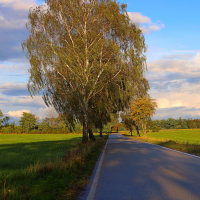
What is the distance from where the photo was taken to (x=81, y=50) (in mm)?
19031

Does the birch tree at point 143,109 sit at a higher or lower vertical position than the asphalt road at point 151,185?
higher

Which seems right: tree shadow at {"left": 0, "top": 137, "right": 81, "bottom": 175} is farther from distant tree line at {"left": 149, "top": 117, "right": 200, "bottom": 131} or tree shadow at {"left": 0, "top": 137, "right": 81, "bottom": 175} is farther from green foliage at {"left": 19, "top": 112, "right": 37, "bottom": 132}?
distant tree line at {"left": 149, "top": 117, "right": 200, "bottom": 131}

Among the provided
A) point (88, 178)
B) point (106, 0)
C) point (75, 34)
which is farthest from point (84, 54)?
point (88, 178)

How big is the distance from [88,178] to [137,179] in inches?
64.2

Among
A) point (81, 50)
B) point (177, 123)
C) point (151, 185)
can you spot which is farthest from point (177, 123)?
point (151, 185)

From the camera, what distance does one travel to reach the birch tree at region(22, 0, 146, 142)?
17.9 metres

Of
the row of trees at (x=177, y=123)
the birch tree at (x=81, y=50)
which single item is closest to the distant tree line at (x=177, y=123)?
the row of trees at (x=177, y=123)

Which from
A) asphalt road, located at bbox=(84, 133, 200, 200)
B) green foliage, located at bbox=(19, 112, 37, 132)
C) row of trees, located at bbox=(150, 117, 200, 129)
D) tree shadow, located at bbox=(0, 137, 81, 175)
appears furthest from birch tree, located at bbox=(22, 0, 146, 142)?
row of trees, located at bbox=(150, 117, 200, 129)

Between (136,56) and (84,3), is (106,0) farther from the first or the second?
(136,56)

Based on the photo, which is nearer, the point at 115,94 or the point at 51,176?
the point at 51,176

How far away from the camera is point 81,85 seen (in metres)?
18.2

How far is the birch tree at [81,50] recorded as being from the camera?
17.9 metres

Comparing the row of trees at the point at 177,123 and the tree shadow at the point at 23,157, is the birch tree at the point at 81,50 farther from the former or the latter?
the row of trees at the point at 177,123

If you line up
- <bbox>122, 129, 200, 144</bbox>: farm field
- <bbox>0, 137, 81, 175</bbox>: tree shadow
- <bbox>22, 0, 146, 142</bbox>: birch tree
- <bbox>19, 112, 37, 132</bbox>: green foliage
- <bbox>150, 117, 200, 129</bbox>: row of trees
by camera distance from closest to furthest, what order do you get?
<bbox>0, 137, 81, 175</bbox>: tree shadow < <bbox>22, 0, 146, 142</bbox>: birch tree < <bbox>122, 129, 200, 144</bbox>: farm field < <bbox>19, 112, 37, 132</bbox>: green foliage < <bbox>150, 117, 200, 129</bbox>: row of trees
